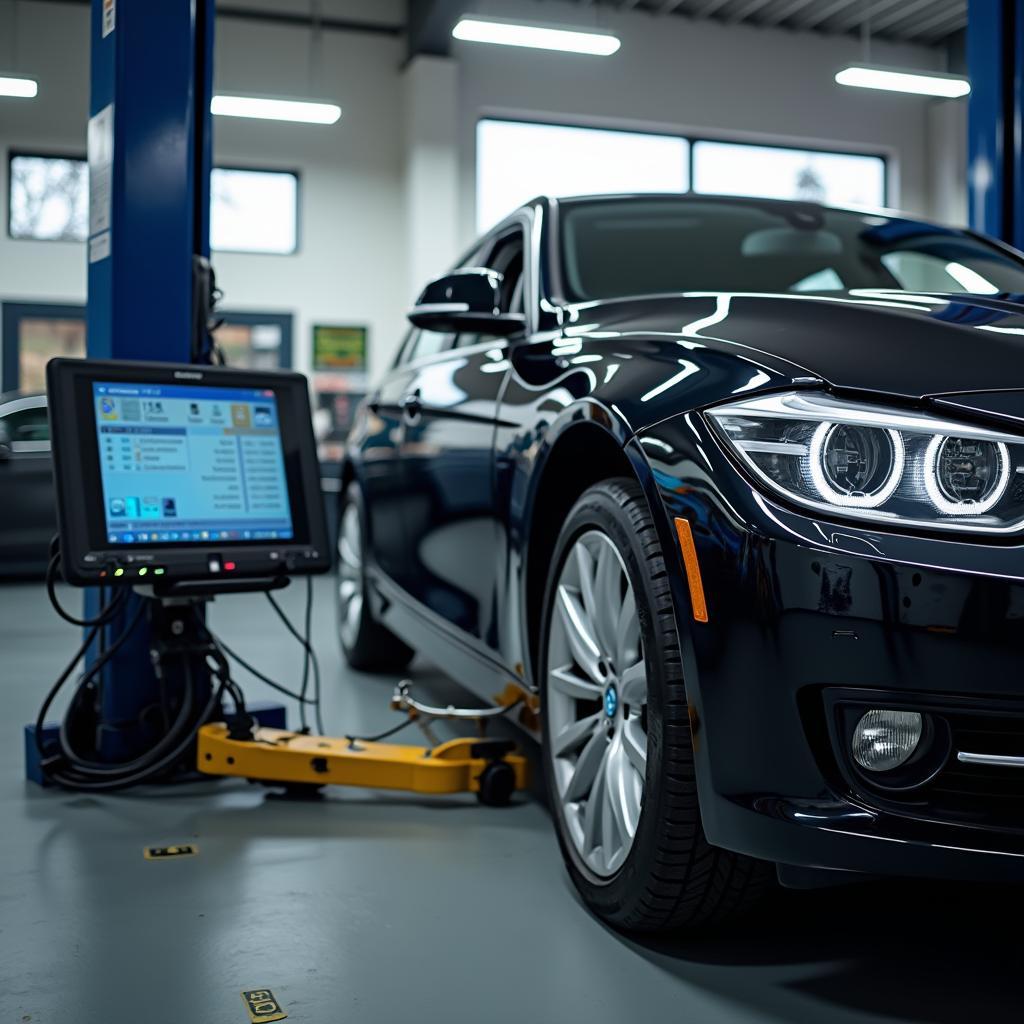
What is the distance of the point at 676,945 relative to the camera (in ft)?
5.69

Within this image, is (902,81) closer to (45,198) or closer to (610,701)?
(45,198)

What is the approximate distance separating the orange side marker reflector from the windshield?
94 centimetres

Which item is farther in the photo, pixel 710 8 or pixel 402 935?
pixel 710 8

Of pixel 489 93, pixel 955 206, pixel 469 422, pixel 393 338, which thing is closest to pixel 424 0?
pixel 489 93

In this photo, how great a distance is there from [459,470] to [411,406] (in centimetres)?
55

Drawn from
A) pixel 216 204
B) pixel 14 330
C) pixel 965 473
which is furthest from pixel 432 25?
pixel 965 473

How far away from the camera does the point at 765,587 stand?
4.58 ft

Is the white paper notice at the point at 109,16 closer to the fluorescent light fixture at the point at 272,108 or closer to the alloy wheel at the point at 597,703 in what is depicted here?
the alloy wheel at the point at 597,703

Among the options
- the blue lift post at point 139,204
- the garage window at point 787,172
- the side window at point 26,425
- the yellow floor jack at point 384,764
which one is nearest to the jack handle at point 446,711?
the yellow floor jack at point 384,764

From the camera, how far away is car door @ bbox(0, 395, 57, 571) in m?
6.69

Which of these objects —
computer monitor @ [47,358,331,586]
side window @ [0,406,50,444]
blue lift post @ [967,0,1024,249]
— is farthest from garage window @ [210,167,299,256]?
computer monitor @ [47,358,331,586]

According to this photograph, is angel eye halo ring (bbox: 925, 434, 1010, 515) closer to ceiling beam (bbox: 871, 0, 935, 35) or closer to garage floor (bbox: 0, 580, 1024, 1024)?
garage floor (bbox: 0, 580, 1024, 1024)

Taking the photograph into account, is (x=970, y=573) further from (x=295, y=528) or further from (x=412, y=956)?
(x=295, y=528)

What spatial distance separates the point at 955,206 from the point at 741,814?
41.5ft
